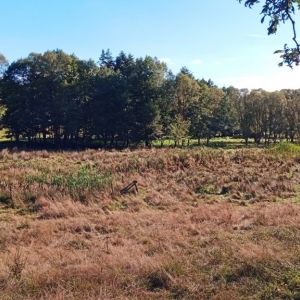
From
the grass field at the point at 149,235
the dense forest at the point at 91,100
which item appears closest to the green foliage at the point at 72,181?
the grass field at the point at 149,235

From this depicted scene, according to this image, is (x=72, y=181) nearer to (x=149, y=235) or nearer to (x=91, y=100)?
(x=149, y=235)

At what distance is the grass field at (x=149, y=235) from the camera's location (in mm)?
5367

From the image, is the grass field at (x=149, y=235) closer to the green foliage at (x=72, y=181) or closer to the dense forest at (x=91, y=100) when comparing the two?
the green foliage at (x=72, y=181)

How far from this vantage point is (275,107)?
51344 mm

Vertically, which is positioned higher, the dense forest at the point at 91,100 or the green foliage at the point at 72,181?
the dense forest at the point at 91,100

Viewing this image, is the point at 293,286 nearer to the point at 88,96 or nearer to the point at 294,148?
the point at 294,148

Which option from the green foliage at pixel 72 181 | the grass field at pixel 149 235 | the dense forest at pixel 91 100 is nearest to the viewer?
the grass field at pixel 149 235

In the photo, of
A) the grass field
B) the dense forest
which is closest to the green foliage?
the grass field

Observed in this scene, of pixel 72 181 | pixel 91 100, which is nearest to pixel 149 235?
pixel 72 181

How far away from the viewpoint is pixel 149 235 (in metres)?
9.01

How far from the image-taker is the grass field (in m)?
5.37

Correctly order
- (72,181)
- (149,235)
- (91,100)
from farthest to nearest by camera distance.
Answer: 1. (91,100)
2. (72,181)
3. (149,235)

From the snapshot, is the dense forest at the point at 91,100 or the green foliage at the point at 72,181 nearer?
the green foliage at the point at 72,181

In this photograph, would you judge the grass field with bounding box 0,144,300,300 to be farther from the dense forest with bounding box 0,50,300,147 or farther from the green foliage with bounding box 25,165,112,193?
the dense forest with bounding box 0,50,300,147
